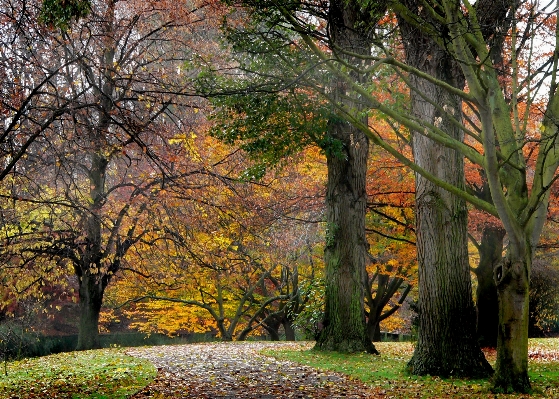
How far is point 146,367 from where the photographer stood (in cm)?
1166

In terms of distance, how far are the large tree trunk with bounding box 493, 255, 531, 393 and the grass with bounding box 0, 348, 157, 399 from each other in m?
5.16

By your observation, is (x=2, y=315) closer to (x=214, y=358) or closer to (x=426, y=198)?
(x=214, y=358)

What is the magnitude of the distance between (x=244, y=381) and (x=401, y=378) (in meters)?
2.61

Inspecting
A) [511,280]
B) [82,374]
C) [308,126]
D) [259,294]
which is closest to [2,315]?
[259,294]

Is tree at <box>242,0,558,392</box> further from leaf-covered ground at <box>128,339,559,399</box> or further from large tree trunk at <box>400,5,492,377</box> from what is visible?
large tree trunk at <box>400,5,492,377</box>

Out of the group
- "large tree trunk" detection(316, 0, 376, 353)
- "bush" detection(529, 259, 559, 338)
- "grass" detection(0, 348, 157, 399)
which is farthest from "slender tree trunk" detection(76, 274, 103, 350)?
"bush" detection(529, 259, 559, 338)

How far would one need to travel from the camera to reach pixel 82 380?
375 inches

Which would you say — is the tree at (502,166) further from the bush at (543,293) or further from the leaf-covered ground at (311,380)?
the bush at (543,293)

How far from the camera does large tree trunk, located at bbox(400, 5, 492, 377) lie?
392 inches

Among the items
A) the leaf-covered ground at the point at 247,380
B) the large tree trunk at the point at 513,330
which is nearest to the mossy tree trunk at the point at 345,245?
the leaf-covered ground at the point at 247,380

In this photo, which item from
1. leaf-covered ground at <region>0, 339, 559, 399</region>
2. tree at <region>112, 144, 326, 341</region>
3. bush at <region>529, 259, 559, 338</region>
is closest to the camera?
leaf-covered ground at <region>0, 339, 559, 399</region>

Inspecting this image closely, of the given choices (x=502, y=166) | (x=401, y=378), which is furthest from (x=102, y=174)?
(x=502, y=166)

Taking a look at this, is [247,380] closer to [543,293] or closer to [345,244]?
[345,244]

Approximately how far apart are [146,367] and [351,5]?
8845 mm
